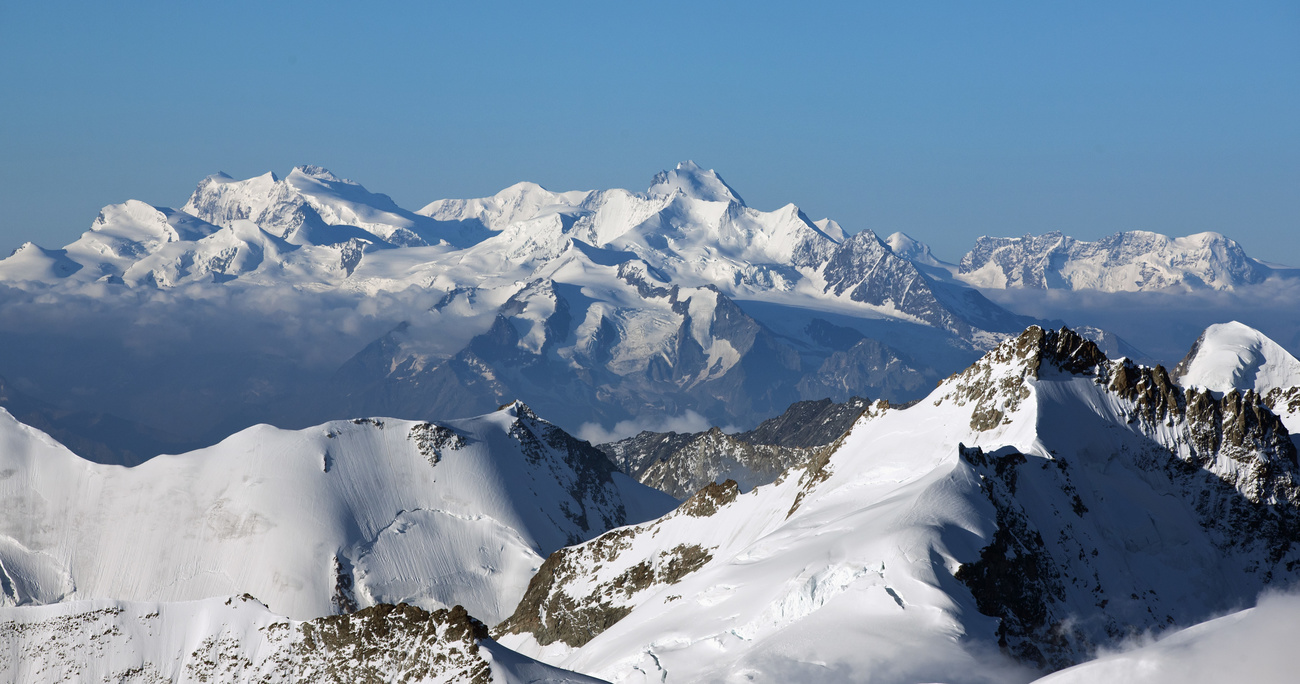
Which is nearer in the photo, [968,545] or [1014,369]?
[968,545]

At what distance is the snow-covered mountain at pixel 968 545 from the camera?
97875 millimetres

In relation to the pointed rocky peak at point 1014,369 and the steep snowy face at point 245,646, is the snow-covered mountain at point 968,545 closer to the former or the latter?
the pointed rocky peak at point 1014,369

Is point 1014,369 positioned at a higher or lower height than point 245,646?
higher

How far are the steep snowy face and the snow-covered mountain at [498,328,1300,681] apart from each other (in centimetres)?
1941

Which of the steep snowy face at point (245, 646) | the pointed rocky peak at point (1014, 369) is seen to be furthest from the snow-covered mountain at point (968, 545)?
the steep snowy face at point (245, 646)

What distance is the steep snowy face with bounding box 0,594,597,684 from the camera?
92188 millimetres

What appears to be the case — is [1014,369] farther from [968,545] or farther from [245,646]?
[245,646]

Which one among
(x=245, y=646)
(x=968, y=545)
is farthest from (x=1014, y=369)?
(x=245, y=646)

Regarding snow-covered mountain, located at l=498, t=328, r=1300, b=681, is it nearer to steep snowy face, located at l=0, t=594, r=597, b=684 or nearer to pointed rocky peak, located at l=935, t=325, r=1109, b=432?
pointed rocky peak, located at l=935, t=325, r=1109, b=432

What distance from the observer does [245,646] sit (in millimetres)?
115125

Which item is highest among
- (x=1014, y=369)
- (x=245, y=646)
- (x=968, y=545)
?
(x=1014, y=369)

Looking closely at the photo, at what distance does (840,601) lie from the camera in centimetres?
10081

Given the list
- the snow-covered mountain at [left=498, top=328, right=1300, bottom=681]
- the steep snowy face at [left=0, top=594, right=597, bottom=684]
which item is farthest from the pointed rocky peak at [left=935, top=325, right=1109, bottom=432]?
the steep snowy face at [left=0, top=594, right=597, bottom=684]

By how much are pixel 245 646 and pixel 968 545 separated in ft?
242
